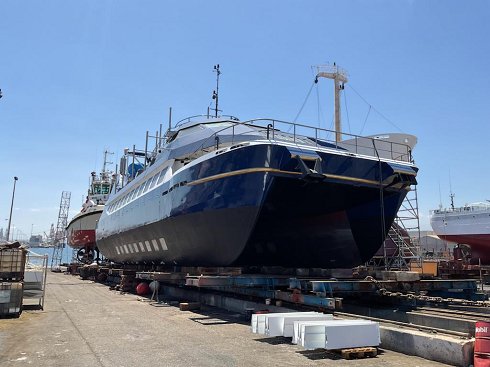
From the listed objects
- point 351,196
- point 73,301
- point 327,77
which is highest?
point 327,77

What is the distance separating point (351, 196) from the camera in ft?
37.8

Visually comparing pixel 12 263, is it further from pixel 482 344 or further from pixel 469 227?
pixel 469 227

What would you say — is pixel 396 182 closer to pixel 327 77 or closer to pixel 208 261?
pixel 208 261

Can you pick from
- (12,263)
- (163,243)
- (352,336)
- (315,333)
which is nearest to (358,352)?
(352,336)

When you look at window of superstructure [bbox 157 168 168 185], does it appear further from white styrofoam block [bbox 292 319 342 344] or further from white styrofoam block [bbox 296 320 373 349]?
white styrofoam block [bbox 296 320 373 349]

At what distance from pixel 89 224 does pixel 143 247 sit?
2161 cm

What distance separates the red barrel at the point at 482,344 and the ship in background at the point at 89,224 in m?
33.9

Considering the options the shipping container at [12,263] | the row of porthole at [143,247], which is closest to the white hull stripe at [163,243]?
the row of porthole at [143,247]

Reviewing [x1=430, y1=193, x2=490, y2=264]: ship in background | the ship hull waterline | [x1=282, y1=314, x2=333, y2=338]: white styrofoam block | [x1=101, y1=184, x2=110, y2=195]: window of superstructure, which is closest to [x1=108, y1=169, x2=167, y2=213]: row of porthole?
[x1=282, y1=314, x2=333, y2=338]: white styrofoam block

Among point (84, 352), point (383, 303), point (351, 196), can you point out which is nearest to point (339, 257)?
point (351, 196)

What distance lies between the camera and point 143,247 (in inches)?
672

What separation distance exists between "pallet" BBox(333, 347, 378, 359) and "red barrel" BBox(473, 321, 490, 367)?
1.35 meters

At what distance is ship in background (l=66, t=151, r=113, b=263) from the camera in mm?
36531

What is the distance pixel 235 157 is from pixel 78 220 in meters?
31.6
